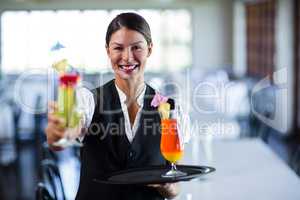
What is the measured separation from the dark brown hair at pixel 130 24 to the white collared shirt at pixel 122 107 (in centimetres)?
11

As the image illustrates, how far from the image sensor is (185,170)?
1337 mm

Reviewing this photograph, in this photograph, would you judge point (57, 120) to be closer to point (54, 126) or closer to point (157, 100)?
point (54, 126)

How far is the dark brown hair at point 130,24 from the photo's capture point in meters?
1.23

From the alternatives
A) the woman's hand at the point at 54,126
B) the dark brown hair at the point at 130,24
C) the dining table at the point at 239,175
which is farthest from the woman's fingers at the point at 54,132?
the dining table at the point at 239,175

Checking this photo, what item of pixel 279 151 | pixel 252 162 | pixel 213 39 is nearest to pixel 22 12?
pixel 252 162

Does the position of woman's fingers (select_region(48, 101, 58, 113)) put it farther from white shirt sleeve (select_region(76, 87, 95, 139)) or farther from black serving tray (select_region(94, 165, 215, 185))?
black serving tray (select_region(94, 165, 215, 185))

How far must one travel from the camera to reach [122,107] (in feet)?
4.23

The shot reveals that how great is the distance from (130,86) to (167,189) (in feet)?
0.77

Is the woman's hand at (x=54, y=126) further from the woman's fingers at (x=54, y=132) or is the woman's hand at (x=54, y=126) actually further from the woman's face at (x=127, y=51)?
the woman's face at (x=127, y=51)

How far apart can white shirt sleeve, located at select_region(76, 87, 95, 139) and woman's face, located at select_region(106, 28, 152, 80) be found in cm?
8

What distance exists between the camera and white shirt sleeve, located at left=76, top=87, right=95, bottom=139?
121cm

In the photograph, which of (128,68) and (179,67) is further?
(179,67)

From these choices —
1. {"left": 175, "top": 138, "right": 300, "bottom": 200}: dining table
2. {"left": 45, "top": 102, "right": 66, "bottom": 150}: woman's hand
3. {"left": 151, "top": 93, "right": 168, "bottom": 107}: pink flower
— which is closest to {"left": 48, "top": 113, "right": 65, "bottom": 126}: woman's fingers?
{"left": 45, "top": 102, "right": 66, "bottom": 150}: woman's hand

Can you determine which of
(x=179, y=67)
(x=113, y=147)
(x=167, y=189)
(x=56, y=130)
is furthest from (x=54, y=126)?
(x=179, y=67)
